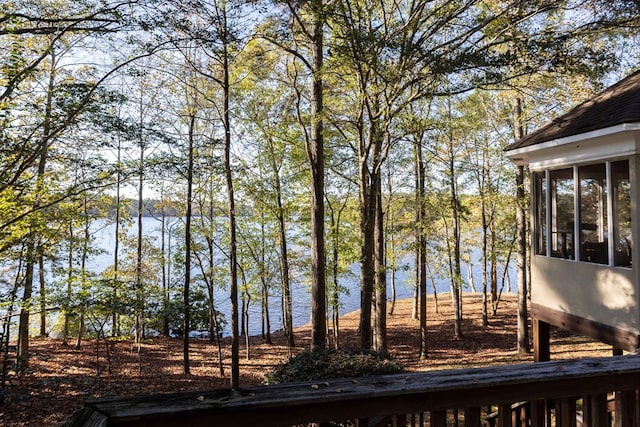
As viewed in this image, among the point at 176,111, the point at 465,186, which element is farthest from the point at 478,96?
the point at 176,111

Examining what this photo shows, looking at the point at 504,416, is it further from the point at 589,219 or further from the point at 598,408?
the point at 589,219

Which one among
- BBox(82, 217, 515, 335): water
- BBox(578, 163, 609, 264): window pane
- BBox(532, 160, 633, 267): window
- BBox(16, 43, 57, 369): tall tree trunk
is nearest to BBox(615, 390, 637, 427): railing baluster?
BBox(532, 160, 633, 267): window

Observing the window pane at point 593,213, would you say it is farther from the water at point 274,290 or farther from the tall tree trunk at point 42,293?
the tall tree trunk at point 42,293

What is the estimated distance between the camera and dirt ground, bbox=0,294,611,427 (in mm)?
8164

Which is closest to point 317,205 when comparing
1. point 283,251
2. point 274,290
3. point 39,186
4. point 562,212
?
point 562,212

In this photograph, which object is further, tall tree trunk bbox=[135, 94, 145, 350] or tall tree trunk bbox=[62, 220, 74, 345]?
tall tree trunk bbox=[62, 220, 74, 345]

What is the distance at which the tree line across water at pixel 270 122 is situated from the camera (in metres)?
6.91

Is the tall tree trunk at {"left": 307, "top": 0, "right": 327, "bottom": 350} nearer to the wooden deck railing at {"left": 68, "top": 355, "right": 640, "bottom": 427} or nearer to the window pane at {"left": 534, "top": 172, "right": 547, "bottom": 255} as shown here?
the window pane at {"left": 534, "top": 172, "right": 547, "bottom": 255}

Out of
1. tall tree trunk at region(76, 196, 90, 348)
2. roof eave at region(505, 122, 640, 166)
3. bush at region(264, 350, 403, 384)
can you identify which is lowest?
bush at region(264, 350, 403, 384)

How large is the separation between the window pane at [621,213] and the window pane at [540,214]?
1482 mm

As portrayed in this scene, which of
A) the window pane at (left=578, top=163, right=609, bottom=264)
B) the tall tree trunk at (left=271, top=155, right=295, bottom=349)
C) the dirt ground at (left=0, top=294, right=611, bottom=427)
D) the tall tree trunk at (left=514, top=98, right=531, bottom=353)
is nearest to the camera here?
the window pane at (left=578, top=163, right=609, bottom=264)

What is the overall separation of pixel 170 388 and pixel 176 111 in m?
8.88

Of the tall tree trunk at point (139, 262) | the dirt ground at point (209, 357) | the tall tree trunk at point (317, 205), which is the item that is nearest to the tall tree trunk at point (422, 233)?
the dirt ground at point (209, 357)

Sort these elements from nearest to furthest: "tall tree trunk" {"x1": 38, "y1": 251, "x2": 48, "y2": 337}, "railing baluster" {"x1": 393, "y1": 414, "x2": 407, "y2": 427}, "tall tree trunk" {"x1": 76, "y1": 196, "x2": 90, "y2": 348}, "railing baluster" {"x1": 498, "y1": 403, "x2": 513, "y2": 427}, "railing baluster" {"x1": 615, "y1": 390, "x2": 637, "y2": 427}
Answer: "railing baluster" {"x1": 393, "y1": 414, "x2": 407, "y2": 427}, "railing baluster" {"x1": 498, "y1": 403, "x2": 513, "y2": 427}, "railing baluster" {"x1": 615, "y1": 390, "x2": 637, "y2": 427}, "tall tree trunk" {"x1": 38, "y1": 251, "x2": 48, "y2": 337}, "tall tree trunk" {"x1": 76, "y1": 196, "x2": 90, "y2": 348}
